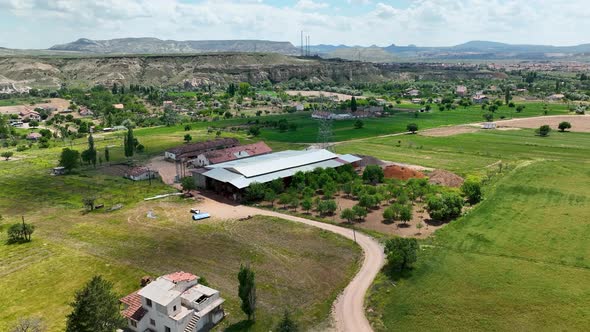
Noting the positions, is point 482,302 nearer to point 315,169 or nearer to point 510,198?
point 510,198

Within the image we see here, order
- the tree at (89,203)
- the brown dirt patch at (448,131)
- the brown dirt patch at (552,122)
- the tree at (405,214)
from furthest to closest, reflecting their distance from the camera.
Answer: the brown dirt patch at (552,122) → the brown dirt patch at (448,131) → the tree at (89,203) → the tree at (405,214)

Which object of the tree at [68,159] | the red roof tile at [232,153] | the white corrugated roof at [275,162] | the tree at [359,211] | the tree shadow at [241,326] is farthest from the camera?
the red roof tile at [232,153]

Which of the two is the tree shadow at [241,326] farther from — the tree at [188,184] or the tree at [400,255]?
A: the tree at [188,184]

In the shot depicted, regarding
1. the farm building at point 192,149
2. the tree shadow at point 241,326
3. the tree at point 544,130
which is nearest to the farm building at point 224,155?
the farm building at point 192,149

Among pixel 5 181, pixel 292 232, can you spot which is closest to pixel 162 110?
pixel 5 181

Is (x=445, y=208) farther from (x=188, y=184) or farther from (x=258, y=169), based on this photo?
(x=188, y=184)

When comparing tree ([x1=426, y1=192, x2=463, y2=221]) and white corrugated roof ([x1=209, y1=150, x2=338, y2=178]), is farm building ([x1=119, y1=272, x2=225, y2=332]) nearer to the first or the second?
tree ([x1=426, y1=192, x2=463, y2=221])

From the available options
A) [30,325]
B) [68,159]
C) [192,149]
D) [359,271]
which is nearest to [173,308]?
[30,325]
